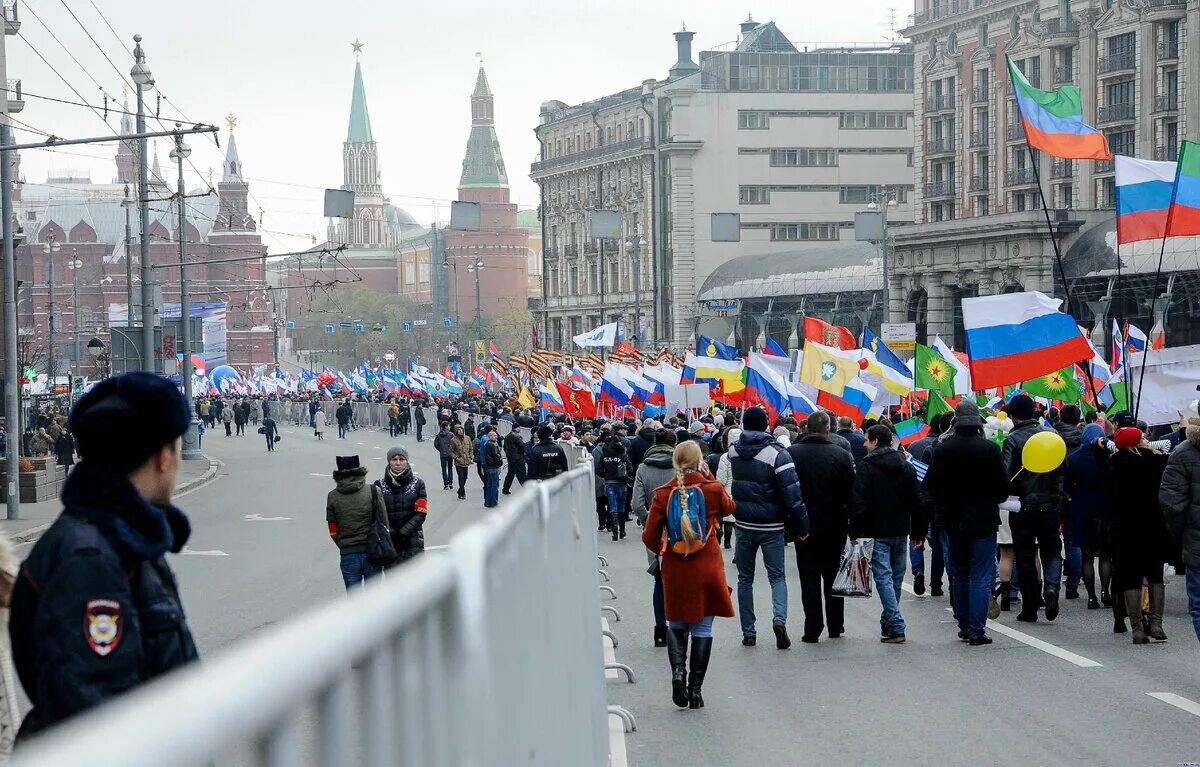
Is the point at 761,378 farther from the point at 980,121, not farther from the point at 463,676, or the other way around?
the point at 980,121

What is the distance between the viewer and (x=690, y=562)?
983cm

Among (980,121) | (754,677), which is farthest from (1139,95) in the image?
(754,677)

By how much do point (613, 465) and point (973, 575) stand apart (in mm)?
11613

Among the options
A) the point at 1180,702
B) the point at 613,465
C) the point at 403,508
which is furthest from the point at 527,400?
the point at 1180,702

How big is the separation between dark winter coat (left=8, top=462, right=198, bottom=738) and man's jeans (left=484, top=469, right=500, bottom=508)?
26726mm

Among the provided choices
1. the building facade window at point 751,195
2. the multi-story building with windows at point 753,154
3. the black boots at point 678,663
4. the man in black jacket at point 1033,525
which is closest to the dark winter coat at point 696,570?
the black boots at point 678,663

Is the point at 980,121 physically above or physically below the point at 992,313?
above

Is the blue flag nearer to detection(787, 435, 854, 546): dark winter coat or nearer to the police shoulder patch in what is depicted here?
detection(787, 435, 854, 546): dark winter coat

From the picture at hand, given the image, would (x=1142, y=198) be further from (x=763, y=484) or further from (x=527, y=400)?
(x=527, y=400)

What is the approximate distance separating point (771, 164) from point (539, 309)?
27.1 meters

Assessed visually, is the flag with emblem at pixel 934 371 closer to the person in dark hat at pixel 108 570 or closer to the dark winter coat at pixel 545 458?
the dark winter coat at pixel 545 458

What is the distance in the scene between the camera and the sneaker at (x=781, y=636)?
39.4 feet

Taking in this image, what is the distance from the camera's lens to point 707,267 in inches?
3949

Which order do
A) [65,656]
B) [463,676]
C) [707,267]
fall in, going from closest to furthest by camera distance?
[463,676], [65,656], [707,267]
